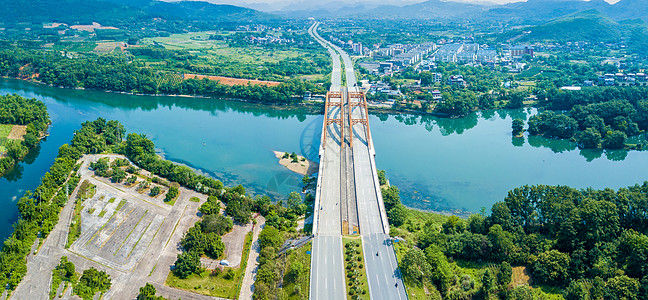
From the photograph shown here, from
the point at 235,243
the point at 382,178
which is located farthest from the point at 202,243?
the point at 382,178

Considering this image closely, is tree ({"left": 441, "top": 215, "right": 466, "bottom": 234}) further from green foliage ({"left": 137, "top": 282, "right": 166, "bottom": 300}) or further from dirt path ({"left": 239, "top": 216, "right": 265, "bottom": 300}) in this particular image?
green foliage ({"left": 137, "top": 282, "right": 166, "bottom": 300})

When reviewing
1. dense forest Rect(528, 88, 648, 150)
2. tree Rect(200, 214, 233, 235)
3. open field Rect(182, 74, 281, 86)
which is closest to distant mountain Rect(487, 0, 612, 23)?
dense forest Rect(528, 88, 648, 150)

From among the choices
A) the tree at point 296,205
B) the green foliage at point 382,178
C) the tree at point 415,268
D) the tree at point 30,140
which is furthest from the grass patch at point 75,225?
the green foliage at point 382,178

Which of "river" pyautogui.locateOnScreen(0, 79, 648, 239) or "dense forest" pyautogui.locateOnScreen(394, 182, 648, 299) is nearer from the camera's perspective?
"dense forest" pyautogui.locateOnScreen(394, 182, 648, 299)

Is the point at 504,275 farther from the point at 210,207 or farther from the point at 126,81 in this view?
the point at 126,81

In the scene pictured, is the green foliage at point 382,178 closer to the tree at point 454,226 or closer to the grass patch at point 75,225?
the tree at point 454,226
